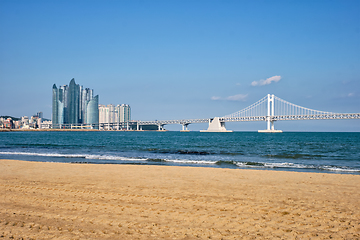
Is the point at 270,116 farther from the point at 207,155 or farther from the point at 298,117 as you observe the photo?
the point at 207,155

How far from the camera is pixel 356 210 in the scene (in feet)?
18.0

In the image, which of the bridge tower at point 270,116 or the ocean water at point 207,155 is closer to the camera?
the ocean water at point 207,155

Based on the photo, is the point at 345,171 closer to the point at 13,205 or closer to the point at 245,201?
the point at 245,201

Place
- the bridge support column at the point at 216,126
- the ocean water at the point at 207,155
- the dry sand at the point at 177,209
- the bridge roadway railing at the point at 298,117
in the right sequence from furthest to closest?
the bridge support column at the point at 216,126 < the bridge roadway railing at the point at 298,117 < the ocean water at the point at 207,155 < the dry sand at the point at 177,209

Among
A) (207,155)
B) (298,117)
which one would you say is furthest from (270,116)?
(207,155)

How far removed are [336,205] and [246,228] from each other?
268 cm

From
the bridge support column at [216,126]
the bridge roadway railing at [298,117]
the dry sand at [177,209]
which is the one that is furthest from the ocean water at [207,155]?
the bridge support column at [216,126]

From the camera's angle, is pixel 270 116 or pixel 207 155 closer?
pixel 207 155

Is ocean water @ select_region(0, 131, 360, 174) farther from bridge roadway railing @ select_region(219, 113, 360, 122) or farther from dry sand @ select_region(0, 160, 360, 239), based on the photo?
bridge roadway railing @ select_region(219, 113, 360, 122)

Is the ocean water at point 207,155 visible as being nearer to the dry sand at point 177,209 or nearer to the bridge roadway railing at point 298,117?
the dry sand at point 177,209

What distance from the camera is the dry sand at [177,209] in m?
4.16

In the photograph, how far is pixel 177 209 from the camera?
5375 millimetres

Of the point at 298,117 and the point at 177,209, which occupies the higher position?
the point at 298,117

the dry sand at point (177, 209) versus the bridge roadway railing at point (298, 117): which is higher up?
the bridge roadway railing at point (298, 117)
